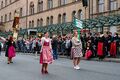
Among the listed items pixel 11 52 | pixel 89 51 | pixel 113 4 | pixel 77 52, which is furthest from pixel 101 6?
pixel 77 52

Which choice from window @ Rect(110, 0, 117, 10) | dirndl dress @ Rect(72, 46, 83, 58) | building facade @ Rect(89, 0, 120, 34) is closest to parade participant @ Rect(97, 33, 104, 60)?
dirndl dress @ Rect(72, 46, 83, 58)

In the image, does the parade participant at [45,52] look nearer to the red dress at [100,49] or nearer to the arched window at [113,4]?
the red dress at [100,49]

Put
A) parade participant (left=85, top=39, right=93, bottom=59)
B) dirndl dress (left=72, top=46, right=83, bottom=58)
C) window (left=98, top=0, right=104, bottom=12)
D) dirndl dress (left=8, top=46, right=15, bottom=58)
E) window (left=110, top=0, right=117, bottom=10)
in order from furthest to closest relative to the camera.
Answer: window (left=98, top=0, right=104, bottom=12)
window (left=110, top=0, right=117, bottom=10)
parade participant (left=85, top=39, right=93, bottom=59)
dirndl dress (left=8, top=46, right=15, bottom=58)
dirndl dress (left=72, top=46, right=83, bottom=58)

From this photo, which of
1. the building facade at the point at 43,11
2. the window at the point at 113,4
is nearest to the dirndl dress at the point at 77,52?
the window at the point at 113,4

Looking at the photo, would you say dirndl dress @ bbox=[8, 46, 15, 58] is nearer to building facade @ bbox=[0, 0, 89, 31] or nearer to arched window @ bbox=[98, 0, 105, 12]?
arched window @ bbox=[98, 0, 105, 12]

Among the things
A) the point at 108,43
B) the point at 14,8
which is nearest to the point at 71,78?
the point at 108,43

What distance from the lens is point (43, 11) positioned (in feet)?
185

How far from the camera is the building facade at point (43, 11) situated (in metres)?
46.4

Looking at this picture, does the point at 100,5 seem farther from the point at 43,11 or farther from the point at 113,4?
the point at 43,11

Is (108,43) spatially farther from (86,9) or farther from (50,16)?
(50,16)

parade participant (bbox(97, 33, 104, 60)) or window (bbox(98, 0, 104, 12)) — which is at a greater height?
window (bbox(98, 0, 104, 12))

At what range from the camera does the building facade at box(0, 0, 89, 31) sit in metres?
46.4

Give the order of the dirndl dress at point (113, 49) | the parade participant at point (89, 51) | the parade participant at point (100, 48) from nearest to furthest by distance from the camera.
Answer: the parade participant at point (100, 48)
the dirndl dress at point (113, 49)
the parade participant at point (89, 51)

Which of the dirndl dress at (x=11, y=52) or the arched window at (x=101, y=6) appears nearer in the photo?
the dirndl dress at (x=11, y=52)
